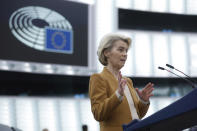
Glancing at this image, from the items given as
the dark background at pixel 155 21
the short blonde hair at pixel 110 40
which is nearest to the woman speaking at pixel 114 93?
the short blonde hair at pixel 110 40

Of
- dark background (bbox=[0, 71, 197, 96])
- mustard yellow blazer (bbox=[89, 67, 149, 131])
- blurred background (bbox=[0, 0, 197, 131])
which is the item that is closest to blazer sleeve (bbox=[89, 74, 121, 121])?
mustard yellow blazer (bbox=[89, 67, 149, 131])

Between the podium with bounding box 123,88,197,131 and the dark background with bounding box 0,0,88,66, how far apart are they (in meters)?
6.03

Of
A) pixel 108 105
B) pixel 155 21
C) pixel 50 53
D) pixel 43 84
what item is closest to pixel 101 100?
pixel 108 105

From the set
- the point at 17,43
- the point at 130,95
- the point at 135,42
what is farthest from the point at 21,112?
the point at 130,95

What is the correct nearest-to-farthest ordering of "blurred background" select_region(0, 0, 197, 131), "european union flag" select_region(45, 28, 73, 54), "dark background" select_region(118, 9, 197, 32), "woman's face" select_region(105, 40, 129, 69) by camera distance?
"woman's face" select_region(105, 40, 129, 69), "blurred background" select_region(0, 0, 197, 131), "european union flag" select_region(45, 28, 73, 54), "dark background" select_region(118, 9, 197, 32)

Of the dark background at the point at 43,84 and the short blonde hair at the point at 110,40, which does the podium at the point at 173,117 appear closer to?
the short blonde hair at the point at 110,40

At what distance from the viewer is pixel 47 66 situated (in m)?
7.70

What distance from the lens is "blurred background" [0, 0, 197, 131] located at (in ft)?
24.3

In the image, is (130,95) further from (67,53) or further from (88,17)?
(88,17)

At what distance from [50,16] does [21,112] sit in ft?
6.80

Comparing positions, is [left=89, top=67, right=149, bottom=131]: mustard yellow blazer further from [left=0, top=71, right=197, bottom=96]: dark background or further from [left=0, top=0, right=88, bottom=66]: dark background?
[left=0, top=71, right=197, bottom=96]: dark background

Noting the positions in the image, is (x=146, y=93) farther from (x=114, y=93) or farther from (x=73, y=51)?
(x=73, y=51)

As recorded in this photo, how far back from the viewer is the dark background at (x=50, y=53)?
718 cm

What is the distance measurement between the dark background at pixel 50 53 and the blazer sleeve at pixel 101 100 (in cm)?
552
